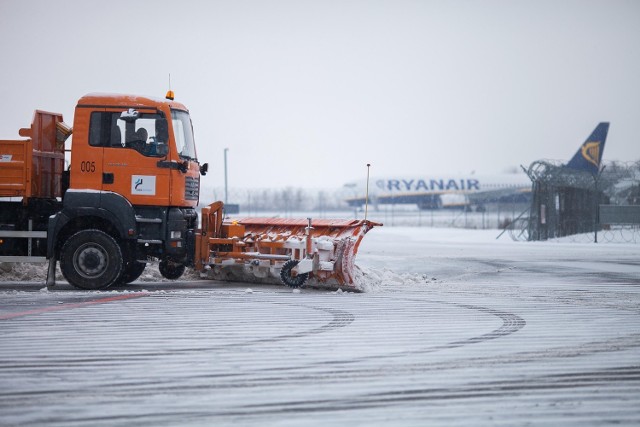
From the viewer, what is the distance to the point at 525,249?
28.2 metres

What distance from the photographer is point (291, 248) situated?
14.1m

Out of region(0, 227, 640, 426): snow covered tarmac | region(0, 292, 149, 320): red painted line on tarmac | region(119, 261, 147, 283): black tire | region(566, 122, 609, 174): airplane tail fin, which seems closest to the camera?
region(0, 227, 640, 426): snow covered tarmac

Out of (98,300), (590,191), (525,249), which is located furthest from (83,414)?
(590,191)

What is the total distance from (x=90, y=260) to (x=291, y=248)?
334 centimetres

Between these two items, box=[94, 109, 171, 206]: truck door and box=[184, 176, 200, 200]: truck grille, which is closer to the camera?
box=[94, 109, 171, 206]: truck door

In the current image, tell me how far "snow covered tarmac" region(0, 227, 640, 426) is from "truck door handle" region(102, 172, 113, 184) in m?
1.82

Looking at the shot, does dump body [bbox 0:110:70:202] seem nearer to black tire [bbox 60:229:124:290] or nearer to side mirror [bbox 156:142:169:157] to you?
black tire [bbox 60:229:124:290]

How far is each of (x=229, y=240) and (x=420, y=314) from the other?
15.8 ft

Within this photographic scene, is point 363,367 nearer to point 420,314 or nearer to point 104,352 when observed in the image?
point 104,352

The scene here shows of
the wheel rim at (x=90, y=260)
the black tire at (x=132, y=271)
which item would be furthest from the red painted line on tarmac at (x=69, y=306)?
the black tire at (x=132, y=271)

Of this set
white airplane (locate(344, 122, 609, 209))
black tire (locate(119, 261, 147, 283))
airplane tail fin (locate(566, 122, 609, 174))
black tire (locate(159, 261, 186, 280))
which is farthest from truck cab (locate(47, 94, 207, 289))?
white airplane (locate(344, 122, 609, 209))

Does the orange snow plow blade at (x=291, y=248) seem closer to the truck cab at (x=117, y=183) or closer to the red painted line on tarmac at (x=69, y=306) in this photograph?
the truck cab at (x=117, y=183)

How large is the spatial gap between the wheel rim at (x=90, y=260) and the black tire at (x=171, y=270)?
6.37 ft

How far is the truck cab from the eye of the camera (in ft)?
43.7
